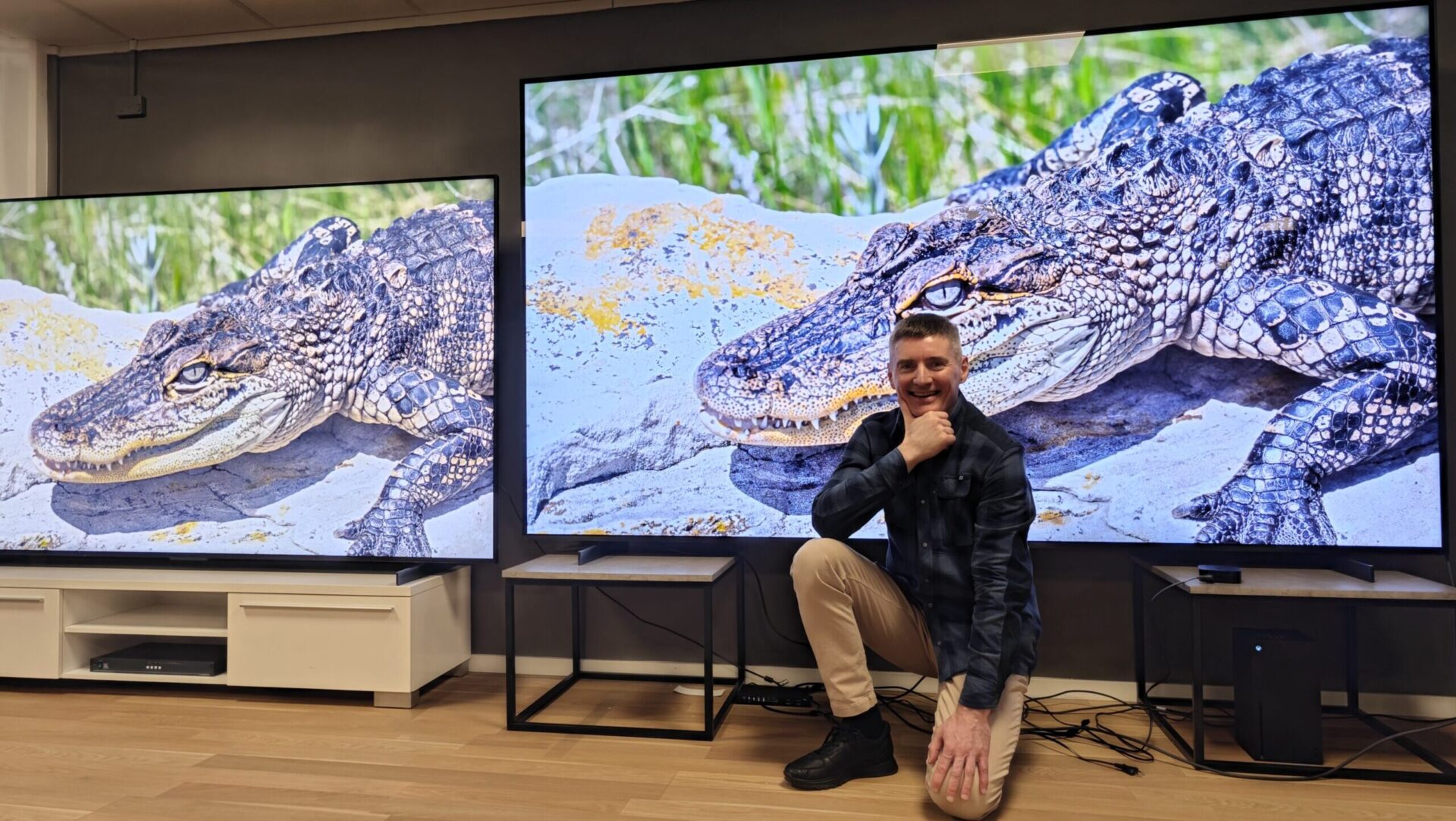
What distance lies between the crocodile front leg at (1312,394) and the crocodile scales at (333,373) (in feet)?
7.65

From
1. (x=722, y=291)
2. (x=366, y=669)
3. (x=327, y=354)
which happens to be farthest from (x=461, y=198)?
(x=366, y=669)

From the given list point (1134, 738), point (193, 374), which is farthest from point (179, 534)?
point (1134, 738)

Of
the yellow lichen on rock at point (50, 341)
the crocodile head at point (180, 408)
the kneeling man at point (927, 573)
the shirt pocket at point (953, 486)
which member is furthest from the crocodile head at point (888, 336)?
the yellow lichen on rock at point (50, 341)

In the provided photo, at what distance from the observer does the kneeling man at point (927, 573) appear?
1.90 m

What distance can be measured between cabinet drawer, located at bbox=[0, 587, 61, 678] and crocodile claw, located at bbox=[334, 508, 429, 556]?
0.98 metres

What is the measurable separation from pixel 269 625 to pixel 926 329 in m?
2.28

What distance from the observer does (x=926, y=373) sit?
6.62 feet

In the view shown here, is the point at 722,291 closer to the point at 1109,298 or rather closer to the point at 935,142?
the point at 935,142

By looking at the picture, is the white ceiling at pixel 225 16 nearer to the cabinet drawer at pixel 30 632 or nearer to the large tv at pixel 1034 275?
the large tv at pixel 1034 275

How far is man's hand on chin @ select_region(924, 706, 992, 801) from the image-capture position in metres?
1.75

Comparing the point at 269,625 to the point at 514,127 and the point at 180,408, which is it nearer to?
the point at 180,408

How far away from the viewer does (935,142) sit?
2557 mm

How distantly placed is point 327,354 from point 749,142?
1630mm

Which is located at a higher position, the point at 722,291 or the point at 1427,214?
the point at 1427,214
